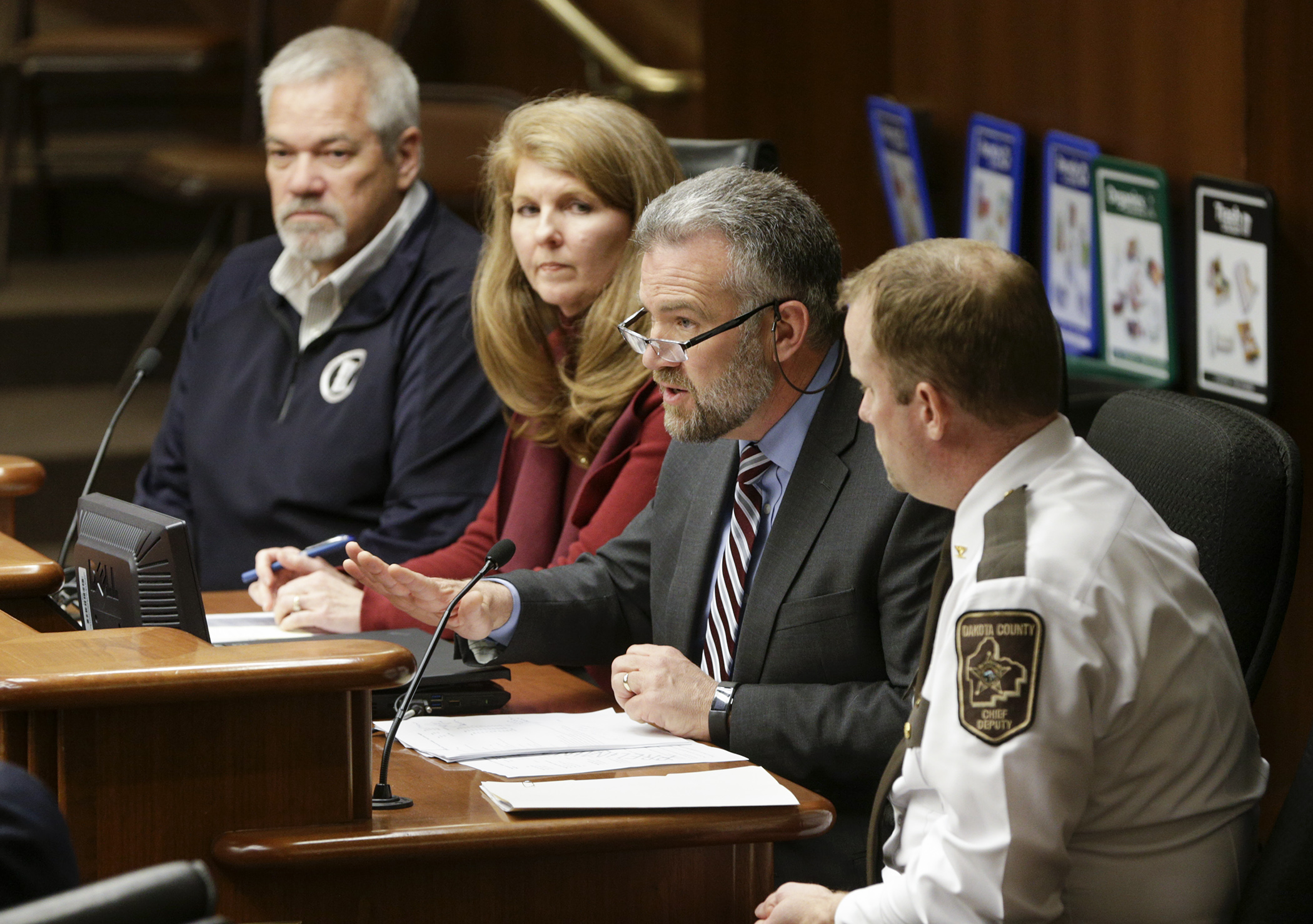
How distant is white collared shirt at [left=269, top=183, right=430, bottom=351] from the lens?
3.09m

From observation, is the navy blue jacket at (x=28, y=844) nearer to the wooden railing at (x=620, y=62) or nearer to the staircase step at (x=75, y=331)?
the wooden railing at (x=620, y=62)

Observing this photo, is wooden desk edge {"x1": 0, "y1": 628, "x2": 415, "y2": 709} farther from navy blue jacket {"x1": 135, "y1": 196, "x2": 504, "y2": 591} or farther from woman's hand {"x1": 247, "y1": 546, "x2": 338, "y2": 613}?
navy blue jacket {"x1": 135, "y1": 196, "x2": 504, "y2": 591}

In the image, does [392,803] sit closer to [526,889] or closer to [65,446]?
[526,889]

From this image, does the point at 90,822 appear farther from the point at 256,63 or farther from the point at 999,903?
the point at 256,63

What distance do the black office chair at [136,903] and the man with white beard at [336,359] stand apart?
6.12ft

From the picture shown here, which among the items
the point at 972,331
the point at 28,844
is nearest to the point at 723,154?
the point at 972,331

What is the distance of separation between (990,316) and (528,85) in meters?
4.59

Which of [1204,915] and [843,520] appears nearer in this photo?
[1204,915]

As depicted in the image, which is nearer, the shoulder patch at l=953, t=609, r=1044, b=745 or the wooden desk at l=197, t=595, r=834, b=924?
→ the shoulder patch at l=953, t=609, r=1044, b=745

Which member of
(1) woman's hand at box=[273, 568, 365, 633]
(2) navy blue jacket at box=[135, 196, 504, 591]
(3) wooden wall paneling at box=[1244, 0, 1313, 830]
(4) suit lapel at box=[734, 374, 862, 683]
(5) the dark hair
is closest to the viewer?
(5) the dark hair

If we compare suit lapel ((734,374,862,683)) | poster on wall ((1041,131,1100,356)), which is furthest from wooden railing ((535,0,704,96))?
suit lapel ((734,374,862,683))

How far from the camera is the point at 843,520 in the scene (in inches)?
74.4

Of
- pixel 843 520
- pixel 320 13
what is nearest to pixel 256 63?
pixel 320 13

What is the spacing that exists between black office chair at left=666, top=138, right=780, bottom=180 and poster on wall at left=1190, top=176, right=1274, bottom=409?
0.75m
